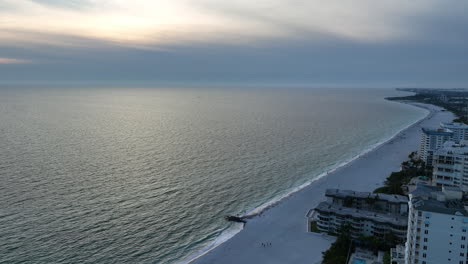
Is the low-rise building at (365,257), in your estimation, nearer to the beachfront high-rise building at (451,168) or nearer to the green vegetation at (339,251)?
the green vegetation at (339,251)

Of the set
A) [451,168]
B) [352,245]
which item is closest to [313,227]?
[352,245]

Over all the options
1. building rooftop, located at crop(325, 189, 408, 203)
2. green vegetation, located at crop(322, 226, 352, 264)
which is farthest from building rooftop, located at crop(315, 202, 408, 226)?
green vegetation, located at crop(322, 226, 352, 264)

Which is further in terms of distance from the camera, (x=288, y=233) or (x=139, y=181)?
(x=139, y=181)

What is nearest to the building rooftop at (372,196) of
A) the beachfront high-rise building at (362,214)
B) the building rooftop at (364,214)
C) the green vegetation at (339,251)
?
the beachfront high-rise building at (362,214)

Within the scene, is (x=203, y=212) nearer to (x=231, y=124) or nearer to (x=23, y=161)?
Answer: (x=23, y=161)

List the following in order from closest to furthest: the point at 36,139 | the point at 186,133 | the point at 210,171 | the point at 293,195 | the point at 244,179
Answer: the point at 293,195, the point at 244,179, the point at 210,171, the point at 36,139, the point at 186,133

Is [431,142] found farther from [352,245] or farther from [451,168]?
[352,245]

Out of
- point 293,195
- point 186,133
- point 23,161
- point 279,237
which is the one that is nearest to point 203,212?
point 279,237
